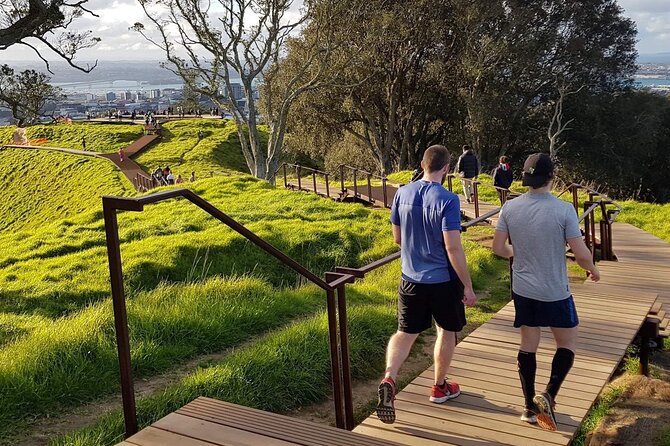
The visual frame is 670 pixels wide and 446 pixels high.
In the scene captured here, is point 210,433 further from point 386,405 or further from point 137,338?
point 137,338

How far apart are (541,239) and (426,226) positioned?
657 millimetres

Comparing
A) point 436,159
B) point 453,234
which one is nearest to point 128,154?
point 436,159

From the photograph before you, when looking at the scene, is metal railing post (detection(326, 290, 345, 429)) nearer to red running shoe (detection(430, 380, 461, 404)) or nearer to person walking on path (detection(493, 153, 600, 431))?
red running shoe (detection(430, 380, 461, 404))

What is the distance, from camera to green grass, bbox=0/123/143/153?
4509 cm

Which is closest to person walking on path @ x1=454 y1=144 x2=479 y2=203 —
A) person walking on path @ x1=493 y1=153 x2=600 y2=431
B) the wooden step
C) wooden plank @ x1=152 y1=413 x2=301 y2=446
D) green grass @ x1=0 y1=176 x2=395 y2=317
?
green grass @ x1=0 y1=176 x2=395 y2=317

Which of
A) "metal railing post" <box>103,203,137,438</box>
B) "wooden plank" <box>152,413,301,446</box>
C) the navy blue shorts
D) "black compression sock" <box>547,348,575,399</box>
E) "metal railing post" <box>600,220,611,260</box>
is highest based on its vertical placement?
"metal railing post" <box>103,203,137,438</box>

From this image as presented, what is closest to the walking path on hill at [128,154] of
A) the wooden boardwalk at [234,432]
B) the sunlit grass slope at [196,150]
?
the sunlit grass slope at [196,150]

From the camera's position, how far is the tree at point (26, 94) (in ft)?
40.3

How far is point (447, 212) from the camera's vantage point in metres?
3.64

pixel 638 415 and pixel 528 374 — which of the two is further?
pixel 638 415

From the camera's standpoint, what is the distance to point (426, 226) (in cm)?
375

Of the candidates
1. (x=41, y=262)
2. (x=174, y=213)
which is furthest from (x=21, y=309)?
(x=174, y=213)

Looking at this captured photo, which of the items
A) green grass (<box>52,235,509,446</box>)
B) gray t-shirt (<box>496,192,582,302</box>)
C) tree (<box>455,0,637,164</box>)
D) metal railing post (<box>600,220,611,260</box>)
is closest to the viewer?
gray t-shirt (<box>496,192,582,302</box>)

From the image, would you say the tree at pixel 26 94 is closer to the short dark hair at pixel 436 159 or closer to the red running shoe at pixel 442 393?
the short dark hair at pixel 436 159
